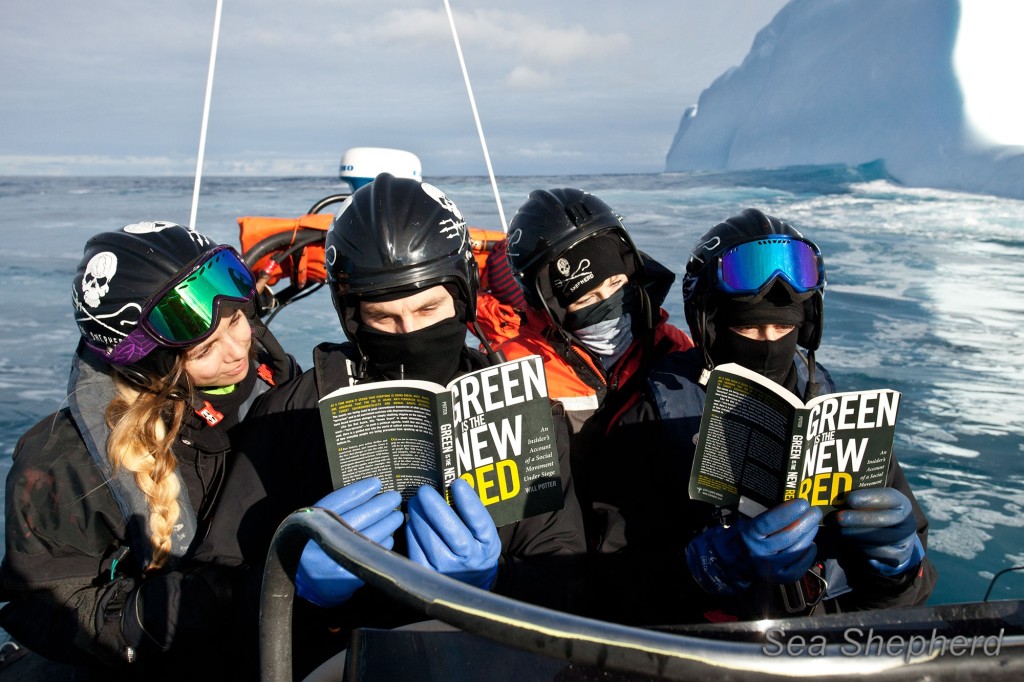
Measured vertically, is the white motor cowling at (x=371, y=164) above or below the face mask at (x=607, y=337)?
above

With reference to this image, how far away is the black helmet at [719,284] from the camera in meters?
2.33

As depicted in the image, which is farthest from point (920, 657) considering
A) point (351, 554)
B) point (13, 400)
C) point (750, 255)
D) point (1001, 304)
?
point (1001, 304)

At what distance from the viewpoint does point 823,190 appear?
2191cm

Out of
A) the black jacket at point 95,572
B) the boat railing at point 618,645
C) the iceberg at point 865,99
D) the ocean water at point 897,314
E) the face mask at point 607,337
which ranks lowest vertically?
the ocean water at point 897,314

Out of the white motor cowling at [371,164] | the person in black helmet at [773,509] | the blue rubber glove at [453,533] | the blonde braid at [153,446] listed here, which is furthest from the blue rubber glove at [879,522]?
the white motor cowling at [371,164]

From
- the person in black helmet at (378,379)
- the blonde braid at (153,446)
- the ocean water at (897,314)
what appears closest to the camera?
the person in black helmet at (378,379)

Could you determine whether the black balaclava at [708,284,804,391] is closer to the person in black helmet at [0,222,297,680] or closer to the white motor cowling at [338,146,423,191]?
the person in black helmet at [0,222,297,680]

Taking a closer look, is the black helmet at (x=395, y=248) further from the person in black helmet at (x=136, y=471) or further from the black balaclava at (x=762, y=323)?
the black balaclava at (x=762, y=323)

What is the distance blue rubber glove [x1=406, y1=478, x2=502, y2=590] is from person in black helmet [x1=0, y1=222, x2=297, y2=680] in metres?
0.57

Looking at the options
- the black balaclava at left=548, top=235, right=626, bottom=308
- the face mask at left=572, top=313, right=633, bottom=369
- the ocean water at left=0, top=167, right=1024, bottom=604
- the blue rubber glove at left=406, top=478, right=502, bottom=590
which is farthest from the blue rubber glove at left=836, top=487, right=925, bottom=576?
the black balaclava at left=548, top=235, right=626, bottom=308

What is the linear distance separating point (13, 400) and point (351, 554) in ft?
22.1

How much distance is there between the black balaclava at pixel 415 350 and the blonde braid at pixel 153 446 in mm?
510

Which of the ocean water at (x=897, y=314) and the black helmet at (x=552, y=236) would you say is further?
the ocean water at (x=897, y=314)

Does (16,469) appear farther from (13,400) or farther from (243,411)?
(13,400)
